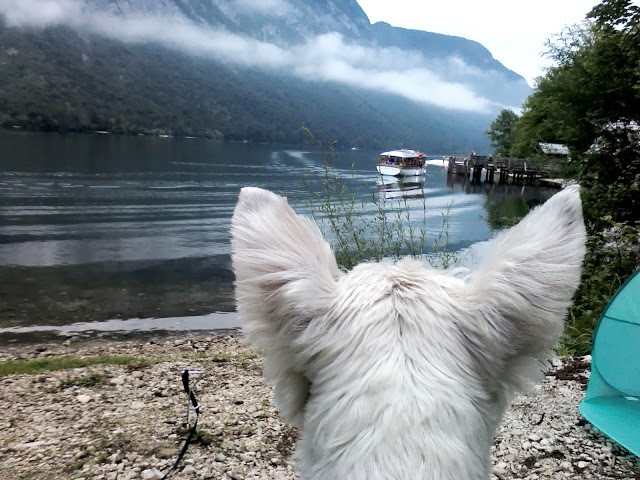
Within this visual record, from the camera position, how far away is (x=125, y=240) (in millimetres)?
23438

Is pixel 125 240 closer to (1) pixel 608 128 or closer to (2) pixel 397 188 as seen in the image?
(2) pixel 397 188

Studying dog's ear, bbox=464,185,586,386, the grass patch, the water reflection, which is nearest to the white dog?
dog's ear, bbox=464,185,586,386

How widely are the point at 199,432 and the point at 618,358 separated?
13.7 ft

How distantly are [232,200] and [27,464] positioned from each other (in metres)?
36.4

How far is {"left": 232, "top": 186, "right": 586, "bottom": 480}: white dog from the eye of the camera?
3.89 ft

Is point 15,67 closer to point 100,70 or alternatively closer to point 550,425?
point 100,70

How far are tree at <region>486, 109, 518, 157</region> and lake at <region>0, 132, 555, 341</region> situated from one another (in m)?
46.1

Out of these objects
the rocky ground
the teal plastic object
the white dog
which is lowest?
the rocky ground

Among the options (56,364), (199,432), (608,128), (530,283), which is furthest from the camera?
(608,128)

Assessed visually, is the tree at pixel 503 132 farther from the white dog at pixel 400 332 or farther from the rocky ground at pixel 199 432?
the white dog at pixel 400 332

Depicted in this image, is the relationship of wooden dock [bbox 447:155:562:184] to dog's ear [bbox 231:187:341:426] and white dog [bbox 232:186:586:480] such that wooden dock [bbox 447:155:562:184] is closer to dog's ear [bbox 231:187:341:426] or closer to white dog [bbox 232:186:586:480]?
white dog [bbox 232:186:586:480]

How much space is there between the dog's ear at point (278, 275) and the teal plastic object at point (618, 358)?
4.38 meters

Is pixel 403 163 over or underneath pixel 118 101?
underneath

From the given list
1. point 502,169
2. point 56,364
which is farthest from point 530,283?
point 502,169
